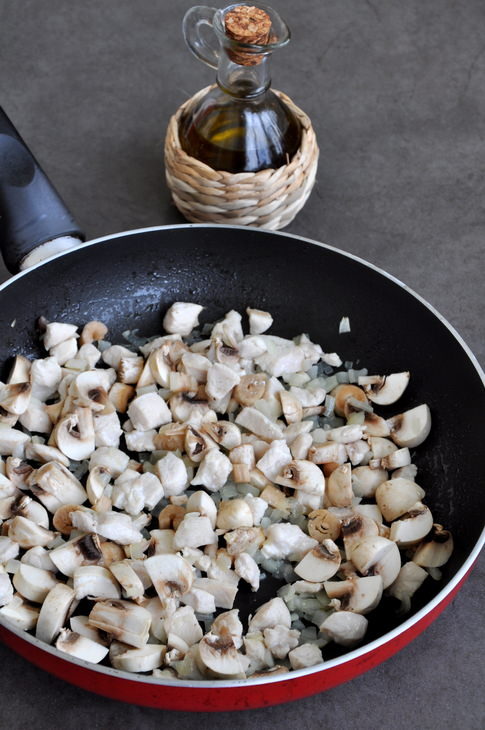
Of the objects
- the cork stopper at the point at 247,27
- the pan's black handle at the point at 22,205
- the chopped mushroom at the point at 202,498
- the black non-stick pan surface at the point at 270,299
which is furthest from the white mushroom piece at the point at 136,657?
the cork stopper at the point at 247,27

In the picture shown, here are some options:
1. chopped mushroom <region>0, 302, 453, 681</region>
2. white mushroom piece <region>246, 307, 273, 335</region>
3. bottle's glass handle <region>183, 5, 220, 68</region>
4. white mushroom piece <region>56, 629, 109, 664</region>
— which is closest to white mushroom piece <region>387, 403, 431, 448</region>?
chopped mushroom <region>0, 302, 453, 681</region>

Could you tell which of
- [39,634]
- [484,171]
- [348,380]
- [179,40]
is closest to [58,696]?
[39,634]

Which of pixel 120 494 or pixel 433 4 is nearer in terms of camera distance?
pixel 120 494

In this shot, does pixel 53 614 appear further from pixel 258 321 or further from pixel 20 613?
pixel 258 321

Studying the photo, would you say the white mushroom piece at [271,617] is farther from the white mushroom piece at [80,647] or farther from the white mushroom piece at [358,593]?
the white mushroom piece at [80,647]

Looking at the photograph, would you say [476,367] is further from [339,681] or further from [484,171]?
[484,171]
